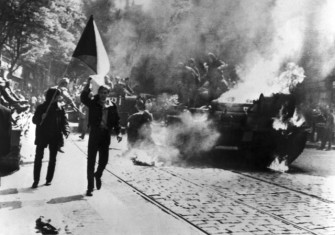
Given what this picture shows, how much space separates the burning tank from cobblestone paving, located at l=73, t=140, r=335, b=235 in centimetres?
228

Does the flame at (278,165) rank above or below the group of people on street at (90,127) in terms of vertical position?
below

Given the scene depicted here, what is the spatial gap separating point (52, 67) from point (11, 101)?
26.8 m

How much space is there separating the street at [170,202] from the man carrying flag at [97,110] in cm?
48

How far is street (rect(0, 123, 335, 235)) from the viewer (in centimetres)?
517

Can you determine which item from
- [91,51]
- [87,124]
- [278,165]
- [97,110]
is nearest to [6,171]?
[87,124]

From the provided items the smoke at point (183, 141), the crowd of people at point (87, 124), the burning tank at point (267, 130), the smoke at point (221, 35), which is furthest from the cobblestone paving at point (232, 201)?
the smoke at point (221, 35)

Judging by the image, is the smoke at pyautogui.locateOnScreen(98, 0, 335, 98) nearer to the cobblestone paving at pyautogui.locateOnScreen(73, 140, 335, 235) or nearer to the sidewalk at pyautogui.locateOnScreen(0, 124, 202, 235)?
the cobblestone paving at pyautogui.locateOnScreen(73, 140, 335, 235)

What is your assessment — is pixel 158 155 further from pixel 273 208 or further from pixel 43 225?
pixel 43 225

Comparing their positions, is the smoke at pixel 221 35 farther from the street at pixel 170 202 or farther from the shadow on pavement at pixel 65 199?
the shadow on pavement at pixel 65 199

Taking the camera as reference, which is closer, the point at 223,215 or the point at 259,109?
the point at 223,215

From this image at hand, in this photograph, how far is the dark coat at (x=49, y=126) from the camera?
742 cm

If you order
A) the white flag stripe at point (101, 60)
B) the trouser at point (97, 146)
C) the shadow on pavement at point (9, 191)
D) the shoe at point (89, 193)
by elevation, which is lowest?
the shadow on pavement at point (9, 191)

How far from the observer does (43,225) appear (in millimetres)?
4949

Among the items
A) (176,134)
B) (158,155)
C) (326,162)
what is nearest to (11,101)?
(158,155)
